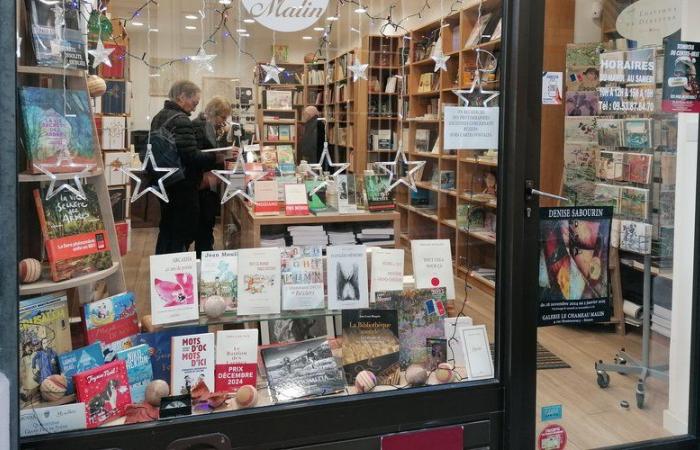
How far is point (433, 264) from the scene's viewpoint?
2.38m

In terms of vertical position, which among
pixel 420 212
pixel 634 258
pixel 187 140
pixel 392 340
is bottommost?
pixel 392 340

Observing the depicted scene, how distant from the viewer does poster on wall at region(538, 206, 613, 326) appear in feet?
7.97

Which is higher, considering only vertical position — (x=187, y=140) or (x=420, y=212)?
(x=187, y=140)

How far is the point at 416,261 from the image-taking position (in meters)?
2.37

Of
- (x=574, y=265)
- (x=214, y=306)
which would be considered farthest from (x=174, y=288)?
(x=574, y=265)

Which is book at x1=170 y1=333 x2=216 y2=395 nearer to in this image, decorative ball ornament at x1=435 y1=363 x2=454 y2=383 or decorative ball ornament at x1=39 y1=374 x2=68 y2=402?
decorative ball ornament at x1=39 y1=374 x2=68 y2=402

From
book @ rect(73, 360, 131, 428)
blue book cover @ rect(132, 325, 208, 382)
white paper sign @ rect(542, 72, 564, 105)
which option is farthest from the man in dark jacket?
white paper sign @ rect(542, 72, 564, 105)

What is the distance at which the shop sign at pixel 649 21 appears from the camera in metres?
2.67

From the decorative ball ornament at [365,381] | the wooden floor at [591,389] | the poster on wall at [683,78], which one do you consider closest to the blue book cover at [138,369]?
the decorative ball ornament at [365,381]

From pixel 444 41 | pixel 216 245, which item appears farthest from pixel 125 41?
pixel 444 41

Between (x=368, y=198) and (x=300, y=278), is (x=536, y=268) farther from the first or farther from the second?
(x=300, y=278)

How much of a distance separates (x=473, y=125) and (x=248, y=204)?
0.80 m

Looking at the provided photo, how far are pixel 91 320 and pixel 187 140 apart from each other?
0.61 meters

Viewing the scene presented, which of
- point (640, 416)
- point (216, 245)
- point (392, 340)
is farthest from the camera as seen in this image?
point (640, 416)
